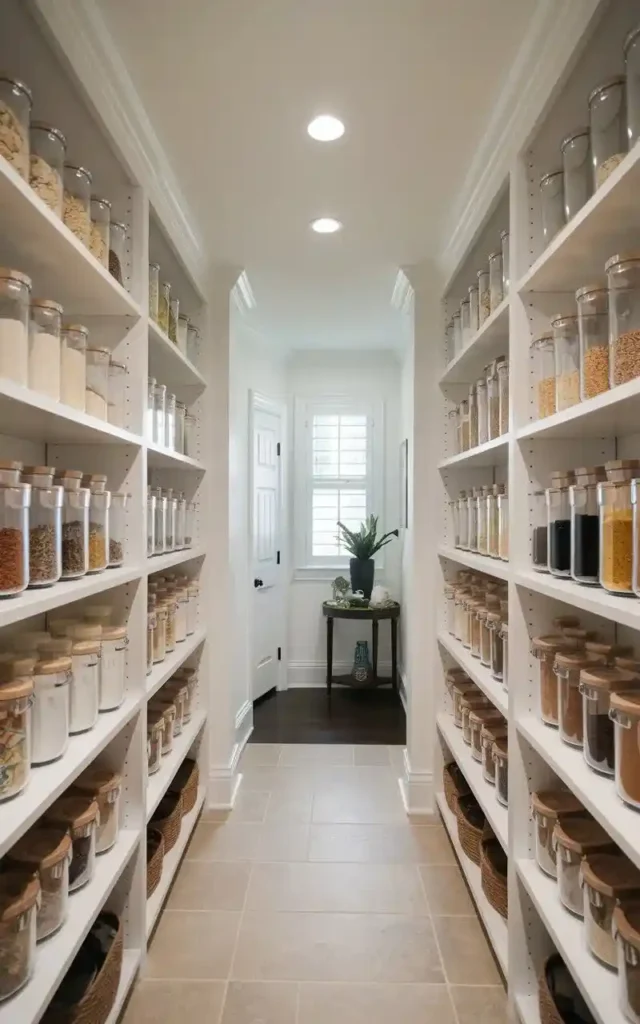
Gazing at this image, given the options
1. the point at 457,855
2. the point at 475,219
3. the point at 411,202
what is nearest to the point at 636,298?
the point at 475,219

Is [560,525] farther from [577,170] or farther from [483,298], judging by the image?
[483,298]

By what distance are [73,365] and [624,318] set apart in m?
1.21

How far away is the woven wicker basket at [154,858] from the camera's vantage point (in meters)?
1.99

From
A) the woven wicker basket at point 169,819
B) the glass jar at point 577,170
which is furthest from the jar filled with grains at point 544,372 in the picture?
the woven wicker basket at point 169,819

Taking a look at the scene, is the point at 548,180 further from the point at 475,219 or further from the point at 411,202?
the point at 411,202

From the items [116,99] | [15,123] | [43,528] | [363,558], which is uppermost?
[116,99]

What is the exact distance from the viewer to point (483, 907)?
6.52 ft

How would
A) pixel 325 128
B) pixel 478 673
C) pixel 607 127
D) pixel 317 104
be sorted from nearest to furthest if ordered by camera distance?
pixel 607 127
pixel 317 104
pixel 325 128
pixel 478 673

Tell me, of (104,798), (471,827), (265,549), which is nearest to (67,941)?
(104,798)

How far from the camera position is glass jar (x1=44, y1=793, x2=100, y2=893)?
1483mm

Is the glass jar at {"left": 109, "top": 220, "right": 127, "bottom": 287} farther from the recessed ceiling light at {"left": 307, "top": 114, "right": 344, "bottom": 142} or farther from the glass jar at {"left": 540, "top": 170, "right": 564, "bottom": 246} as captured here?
the glass jar at {"left": 540, "top": 170, "right": 564, "bottom": 246}

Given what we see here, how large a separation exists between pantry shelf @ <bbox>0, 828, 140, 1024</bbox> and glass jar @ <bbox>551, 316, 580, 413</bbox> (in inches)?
64.0

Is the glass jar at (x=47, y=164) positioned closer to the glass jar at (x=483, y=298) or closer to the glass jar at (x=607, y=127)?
the glass jar at (x=607, y=127)

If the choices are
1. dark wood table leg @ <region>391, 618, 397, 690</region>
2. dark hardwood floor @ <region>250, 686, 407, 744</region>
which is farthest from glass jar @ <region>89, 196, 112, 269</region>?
dark wood table leg @ <region>391, 618, 397, 690</region>
